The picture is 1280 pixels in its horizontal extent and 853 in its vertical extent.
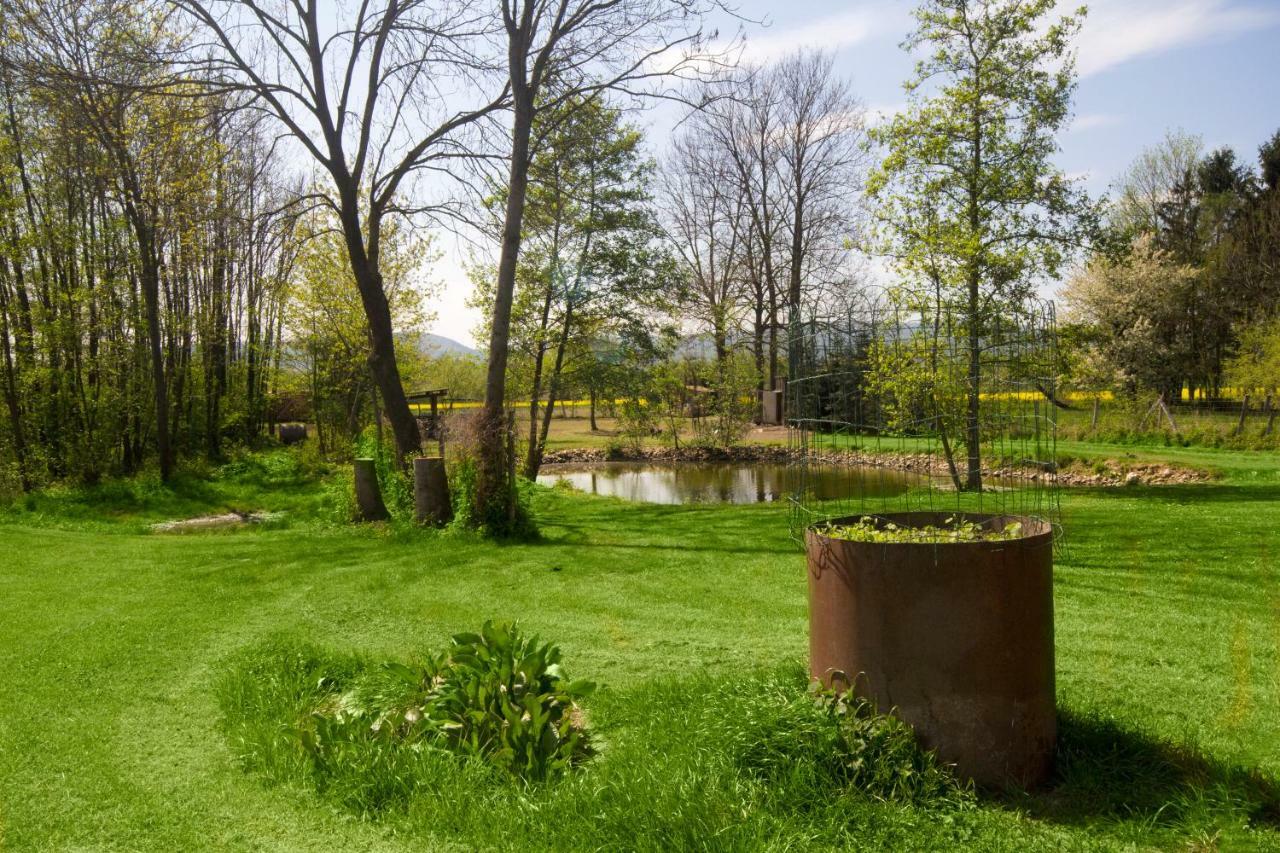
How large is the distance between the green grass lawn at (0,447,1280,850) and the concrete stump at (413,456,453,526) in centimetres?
66

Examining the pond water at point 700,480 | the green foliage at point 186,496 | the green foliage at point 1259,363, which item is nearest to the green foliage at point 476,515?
the green foliage at point 186,496

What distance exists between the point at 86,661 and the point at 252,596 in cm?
182

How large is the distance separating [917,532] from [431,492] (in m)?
7.50

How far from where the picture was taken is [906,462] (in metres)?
22.8

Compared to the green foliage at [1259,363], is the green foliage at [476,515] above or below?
below

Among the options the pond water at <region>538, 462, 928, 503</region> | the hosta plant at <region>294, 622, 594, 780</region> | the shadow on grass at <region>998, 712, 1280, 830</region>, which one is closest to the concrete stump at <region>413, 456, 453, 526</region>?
the hosta plant at <region>294, 622, 594, 780</region>

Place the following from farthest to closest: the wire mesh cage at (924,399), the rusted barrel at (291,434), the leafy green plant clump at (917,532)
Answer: the rusted barrel at (291,434), the wire mesh cage at (924,399), the leafy green plant clump at (917,532)

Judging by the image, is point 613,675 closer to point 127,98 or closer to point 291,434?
point 127,98

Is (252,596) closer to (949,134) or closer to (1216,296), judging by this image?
(949,134)

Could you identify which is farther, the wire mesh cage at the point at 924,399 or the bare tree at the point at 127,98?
the bare tree at the point at 127,98

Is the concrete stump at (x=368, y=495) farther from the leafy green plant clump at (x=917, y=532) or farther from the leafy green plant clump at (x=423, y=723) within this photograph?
the leafy green plant clump at (x=917, y=532)

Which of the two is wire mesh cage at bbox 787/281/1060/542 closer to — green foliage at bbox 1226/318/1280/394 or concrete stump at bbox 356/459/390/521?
concrete stump at bbox 356/459/390/521

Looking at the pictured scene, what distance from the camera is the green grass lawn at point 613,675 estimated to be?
299 centimetres

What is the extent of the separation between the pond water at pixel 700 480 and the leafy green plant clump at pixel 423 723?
493 inches
